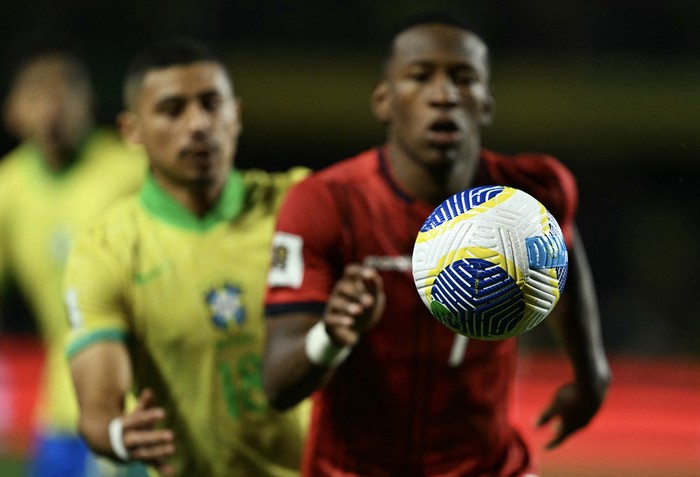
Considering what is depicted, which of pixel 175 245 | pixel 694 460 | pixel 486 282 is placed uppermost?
pixel 486 282

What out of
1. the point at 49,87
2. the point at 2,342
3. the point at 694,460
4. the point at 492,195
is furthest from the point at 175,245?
the point at 2,342

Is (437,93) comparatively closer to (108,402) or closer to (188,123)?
(188,123)

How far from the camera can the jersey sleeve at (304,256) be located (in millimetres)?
3459

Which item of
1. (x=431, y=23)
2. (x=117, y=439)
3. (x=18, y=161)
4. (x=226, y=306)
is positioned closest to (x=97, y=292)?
(x=226, y=306)

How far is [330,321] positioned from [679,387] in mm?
6466

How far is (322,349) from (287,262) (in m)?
0.31

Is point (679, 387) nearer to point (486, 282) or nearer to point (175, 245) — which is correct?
point (175, 245)

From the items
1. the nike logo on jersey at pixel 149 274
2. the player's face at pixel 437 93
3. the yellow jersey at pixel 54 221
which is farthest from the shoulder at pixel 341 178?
the yellow jersey at pixel 54 221

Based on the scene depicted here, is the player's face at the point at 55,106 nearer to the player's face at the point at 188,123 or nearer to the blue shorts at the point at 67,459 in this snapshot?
the blue shorts at the point at 67,459

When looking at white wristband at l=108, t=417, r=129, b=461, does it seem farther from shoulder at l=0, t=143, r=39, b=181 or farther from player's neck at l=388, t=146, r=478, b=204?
shoulder at l=0, t=143, r=39, b=181

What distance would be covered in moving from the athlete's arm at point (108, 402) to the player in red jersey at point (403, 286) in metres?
0.38

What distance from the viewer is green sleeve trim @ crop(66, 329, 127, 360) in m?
3.86

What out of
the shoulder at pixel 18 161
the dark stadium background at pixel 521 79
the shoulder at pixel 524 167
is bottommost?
the dark stadium background at pixel 521 79

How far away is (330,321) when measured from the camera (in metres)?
3.20
